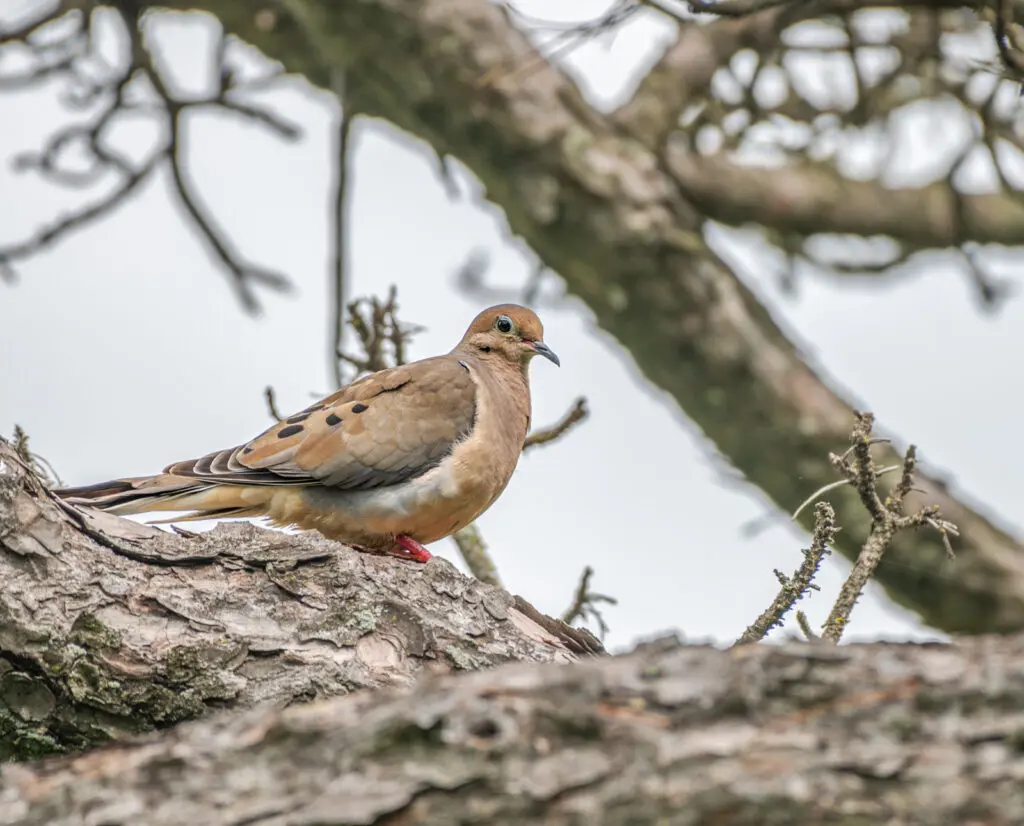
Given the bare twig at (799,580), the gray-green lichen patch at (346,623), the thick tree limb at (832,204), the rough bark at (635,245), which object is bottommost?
the gray-green lichen patch at (346,623)

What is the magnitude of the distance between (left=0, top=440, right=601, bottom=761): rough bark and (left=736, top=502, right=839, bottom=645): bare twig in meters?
0.80

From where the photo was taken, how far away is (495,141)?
757cm

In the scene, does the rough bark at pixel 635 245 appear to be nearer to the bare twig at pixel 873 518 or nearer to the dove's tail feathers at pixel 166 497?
the dove's tail feathers at pixel 166 497

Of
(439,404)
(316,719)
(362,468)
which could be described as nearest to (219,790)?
(316,719)

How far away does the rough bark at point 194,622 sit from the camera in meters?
3.31

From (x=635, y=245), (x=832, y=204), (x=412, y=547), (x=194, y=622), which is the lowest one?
(x=194, y=622)

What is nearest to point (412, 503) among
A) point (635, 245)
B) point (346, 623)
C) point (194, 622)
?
point (346, 623)

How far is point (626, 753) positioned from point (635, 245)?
553cm

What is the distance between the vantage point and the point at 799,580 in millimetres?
3246

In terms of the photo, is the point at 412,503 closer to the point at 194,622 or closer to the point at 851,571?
the point at 194,622

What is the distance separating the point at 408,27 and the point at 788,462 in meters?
3.31

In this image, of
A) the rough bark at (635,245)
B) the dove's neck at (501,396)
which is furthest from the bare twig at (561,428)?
the rough bark at (635,245)

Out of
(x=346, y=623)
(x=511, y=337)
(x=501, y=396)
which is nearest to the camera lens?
(x=346, y=623)

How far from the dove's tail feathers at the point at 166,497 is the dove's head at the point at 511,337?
1.67 m
